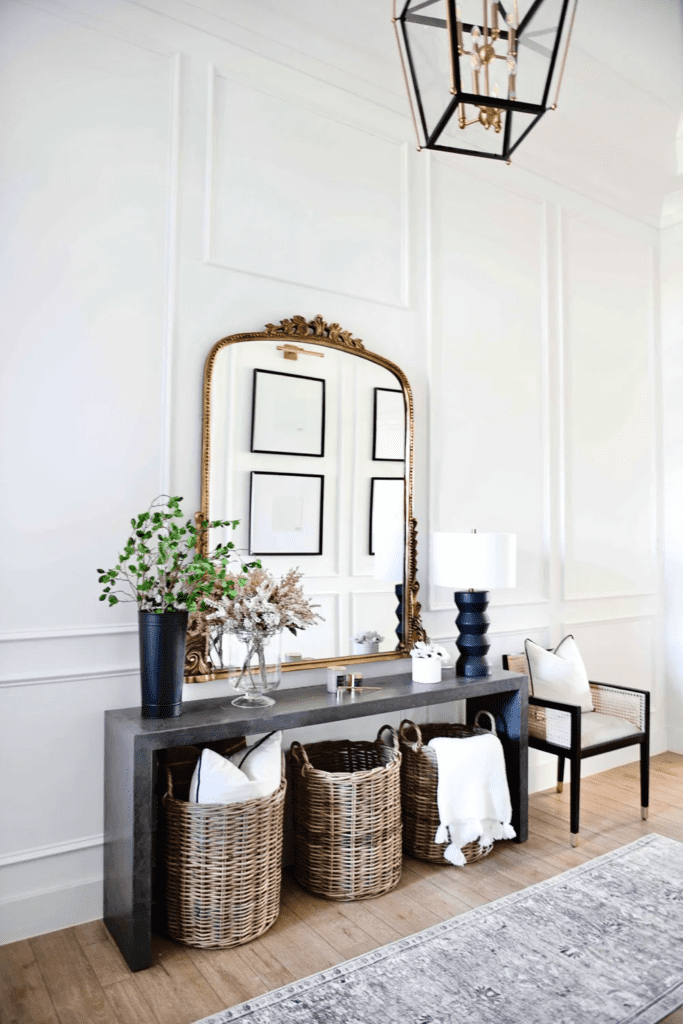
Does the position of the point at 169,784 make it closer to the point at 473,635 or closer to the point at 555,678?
the point at 473,635

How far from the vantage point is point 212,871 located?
218cm

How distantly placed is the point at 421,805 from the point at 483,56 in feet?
8.22

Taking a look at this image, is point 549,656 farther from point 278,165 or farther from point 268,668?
point 278,165

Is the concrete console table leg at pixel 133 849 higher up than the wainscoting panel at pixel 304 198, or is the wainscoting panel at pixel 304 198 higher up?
the wainscoting panel at pixel 304 198

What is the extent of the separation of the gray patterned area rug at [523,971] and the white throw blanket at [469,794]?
0.27m

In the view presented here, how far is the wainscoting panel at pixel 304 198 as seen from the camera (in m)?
2.83

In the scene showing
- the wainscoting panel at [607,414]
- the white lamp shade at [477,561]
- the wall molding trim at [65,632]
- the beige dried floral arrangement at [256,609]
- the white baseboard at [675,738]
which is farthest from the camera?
the white baseboard at [675,738]

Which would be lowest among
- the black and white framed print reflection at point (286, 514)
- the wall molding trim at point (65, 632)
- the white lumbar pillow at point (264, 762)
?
the white lumbar pillow at point (264, 762)

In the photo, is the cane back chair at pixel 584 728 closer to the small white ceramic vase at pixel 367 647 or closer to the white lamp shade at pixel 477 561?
the white lamp shade at pixel 477 561

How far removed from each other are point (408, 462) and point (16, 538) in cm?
168

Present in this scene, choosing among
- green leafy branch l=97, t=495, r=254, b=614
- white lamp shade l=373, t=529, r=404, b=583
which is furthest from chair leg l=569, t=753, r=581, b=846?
green leafy branch l=97, t=495, r=254, b=614

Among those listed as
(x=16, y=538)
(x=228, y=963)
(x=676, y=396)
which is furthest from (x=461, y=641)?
(x=676, y=396)

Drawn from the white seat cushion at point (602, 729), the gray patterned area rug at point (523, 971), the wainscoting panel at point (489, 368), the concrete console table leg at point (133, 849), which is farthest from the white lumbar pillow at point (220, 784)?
the white seat cushion at point (602, 729)

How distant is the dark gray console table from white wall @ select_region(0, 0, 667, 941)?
0.16 m
